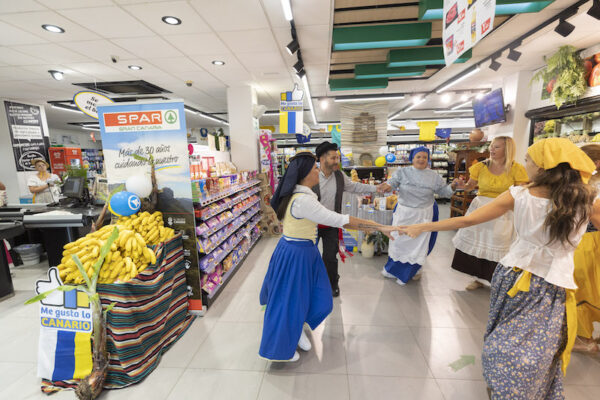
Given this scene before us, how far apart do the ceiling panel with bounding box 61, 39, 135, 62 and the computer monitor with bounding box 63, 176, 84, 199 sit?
2.01m

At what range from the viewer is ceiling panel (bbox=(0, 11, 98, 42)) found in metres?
3.17

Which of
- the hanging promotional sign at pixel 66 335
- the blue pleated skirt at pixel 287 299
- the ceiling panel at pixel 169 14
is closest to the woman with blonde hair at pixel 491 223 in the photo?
the blue pleated skirt at pixel 287 299

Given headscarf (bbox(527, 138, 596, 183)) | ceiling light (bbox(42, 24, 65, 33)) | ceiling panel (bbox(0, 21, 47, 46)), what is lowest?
headscarf (bbox(527, 138, 596, 183))

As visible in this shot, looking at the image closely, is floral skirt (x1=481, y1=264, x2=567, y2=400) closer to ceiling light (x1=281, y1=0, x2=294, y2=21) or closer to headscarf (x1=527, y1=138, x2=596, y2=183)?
headscarf (x1=527, y1=138, x2=596, y2=183)

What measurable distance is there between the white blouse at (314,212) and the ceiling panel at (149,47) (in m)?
3.64

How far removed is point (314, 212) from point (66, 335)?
2192mm

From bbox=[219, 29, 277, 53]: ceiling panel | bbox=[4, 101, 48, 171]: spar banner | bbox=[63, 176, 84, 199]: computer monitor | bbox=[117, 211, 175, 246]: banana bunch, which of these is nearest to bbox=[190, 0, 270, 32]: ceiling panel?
bbox=[219, 29, 277, 53]: ceiling panel

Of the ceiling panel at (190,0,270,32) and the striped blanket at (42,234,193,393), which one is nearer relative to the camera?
the striped blanket at (42,234,193,393)

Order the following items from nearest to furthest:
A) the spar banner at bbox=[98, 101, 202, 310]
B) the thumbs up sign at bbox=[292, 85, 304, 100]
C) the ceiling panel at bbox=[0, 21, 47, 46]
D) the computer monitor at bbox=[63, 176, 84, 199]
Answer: the spar banner at bbox=[98, 101, 202, 310]
the ceiling panel at bbox=[0, 21, 47, 46]
the computer monitor at bbox=[63, 176, 84, 199]
the thumbs up sign at bbox=[292, 85, 304, 100]

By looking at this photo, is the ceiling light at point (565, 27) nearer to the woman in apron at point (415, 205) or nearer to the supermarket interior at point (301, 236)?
the supermarket interior at point (301, 236)

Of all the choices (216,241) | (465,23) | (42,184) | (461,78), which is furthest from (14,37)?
(461,78)

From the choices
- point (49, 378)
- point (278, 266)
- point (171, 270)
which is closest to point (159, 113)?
point (171, 270)

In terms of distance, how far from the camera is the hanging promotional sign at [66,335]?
6.89ft

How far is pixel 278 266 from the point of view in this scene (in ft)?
7.19
